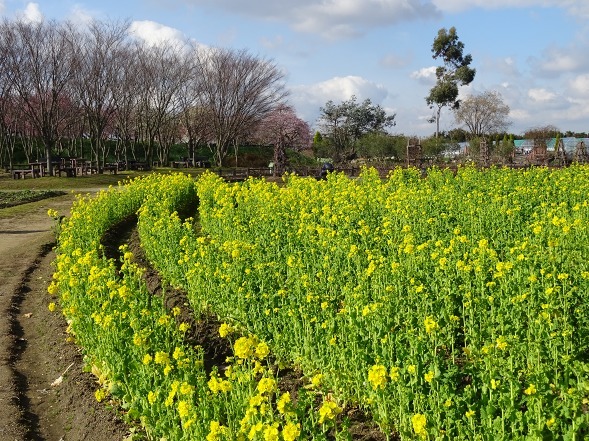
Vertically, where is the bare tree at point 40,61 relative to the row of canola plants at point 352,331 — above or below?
above

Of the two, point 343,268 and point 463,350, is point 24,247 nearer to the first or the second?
point 343,268

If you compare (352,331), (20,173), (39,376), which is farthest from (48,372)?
(20,173)

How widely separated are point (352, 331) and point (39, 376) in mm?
3098

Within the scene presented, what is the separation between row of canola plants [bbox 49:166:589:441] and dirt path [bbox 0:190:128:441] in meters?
0.23

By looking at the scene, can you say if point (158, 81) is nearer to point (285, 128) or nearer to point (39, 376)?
point (285, 128)

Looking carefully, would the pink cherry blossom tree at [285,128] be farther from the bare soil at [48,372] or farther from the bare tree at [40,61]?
the bare soil at [48,372]

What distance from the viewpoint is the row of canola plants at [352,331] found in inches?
136

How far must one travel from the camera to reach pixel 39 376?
5848mm

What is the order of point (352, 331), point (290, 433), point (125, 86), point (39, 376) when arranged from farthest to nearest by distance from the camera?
point (125, 86) → point (39, 376) → point (352, 331) → point (290, 433)

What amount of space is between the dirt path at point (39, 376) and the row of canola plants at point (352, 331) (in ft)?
0.74

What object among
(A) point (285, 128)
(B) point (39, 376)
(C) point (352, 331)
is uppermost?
(A) point (285, 128)

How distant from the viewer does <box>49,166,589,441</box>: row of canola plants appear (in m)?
3.45

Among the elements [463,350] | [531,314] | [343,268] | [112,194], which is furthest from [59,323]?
[112,194]

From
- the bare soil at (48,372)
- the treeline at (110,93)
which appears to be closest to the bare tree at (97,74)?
the treeline at (110,93)
